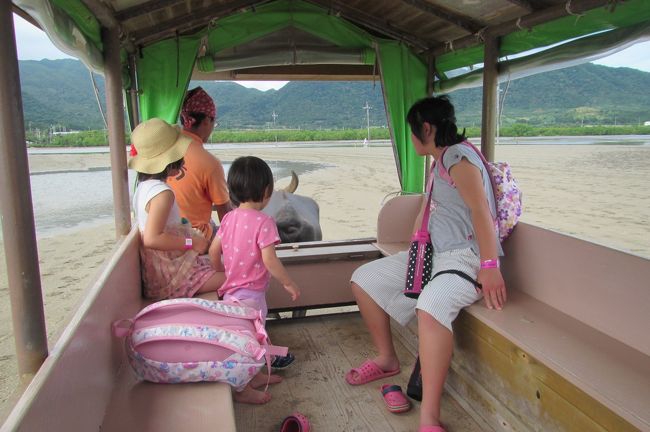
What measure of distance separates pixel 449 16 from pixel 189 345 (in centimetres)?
291

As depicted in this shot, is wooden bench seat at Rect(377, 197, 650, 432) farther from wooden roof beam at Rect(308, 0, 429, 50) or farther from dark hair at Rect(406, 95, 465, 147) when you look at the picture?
wooden roof beam at Rect(308, 0, 429, 50)

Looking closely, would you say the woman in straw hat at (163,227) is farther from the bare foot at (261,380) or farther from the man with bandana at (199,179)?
the bare foot at (261,380)

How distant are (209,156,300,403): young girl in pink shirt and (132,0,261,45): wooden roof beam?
1962 mm

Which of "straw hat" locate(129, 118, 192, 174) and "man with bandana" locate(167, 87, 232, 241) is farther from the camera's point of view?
"man with bandana" locate(167, 87, 232, 241)

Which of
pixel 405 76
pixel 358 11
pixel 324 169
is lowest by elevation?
pixel 324 169

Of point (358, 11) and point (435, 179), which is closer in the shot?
point (435, 179)

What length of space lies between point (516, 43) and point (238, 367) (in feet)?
9.02

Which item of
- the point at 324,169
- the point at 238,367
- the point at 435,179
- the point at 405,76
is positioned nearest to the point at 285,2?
the point at 405,76

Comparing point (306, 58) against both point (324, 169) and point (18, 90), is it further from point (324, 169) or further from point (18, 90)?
point (324, 169)

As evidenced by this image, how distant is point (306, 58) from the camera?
3.99 m

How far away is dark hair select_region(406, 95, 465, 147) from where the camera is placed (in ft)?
7.43

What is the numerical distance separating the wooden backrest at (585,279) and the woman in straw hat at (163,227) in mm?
1500

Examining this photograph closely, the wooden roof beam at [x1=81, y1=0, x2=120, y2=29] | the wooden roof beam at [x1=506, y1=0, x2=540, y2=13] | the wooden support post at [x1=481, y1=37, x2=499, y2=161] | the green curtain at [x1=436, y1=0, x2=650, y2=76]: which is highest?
the wooden roof beam at [x1=506, y1=0, x2=540, y2=13]

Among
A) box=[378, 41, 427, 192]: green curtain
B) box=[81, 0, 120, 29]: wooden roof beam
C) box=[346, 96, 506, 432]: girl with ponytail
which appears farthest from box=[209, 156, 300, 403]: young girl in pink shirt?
box=[378, 41, 427, 192]: green curtain
